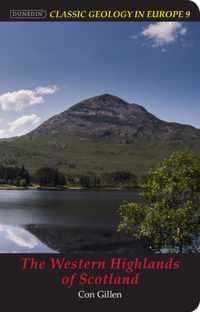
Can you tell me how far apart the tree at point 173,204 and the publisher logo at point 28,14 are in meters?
4.74

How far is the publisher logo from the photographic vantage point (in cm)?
800

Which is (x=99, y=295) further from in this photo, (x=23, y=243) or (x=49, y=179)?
(x=49, y=179)

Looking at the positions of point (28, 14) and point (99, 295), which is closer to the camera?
point (99, 295)

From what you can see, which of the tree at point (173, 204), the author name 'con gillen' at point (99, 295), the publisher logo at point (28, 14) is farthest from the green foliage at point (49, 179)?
the author name 'con gillen' at point (99, 295)

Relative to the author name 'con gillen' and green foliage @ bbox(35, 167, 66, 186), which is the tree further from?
green foliage @ bbox(35, 167, 66, 186)

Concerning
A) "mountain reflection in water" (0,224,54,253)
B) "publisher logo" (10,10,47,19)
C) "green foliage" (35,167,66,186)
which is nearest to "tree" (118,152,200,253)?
"publisher logo" (10,10,47,19)

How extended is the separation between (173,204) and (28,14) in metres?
5.58

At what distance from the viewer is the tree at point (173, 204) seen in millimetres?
10055

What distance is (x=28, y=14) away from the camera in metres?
8.09

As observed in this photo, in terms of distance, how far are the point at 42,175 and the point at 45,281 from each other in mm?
108781

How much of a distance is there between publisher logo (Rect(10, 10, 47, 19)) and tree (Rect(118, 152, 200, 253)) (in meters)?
4.74

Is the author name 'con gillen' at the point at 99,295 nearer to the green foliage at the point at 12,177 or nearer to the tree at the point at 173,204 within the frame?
the tree at the point at 173,204

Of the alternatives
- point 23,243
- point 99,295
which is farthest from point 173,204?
point 23,243

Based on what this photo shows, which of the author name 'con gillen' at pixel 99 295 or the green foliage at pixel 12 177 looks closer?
the author name 'con gillen' at pixel 99 295
